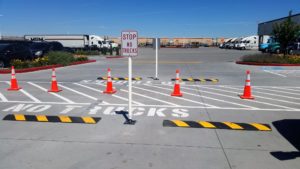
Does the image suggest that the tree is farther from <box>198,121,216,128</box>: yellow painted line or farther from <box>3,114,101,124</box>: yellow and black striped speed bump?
<box>3,114,101,124</box>: yellow and black striped speed bump

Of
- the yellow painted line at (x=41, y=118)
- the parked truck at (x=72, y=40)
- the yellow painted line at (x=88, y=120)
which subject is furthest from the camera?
the parked truck at (x=72, y=40)

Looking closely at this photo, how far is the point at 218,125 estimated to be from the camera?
6172 mm

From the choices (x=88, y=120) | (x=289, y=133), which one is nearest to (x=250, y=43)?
(x=289, y=133)

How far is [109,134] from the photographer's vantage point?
219 inches

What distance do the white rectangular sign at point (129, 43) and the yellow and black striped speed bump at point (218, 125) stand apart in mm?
1789

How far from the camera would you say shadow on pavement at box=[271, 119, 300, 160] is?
15.0 feet

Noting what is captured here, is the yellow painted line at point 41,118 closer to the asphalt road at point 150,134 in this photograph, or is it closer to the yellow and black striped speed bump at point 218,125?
the asphalt road at point 150,134

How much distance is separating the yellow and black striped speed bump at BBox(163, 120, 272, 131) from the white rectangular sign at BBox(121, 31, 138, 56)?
1789 millimetres

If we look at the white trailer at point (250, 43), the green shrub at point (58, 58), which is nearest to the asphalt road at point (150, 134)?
the green shrub at point (58, 58)

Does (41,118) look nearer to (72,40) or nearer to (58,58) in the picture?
(58,58)

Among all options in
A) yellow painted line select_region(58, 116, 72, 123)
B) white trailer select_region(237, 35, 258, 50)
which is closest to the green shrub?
yellow painted line select_region(58, 116, 72, 123)

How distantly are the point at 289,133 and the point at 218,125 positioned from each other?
144cm

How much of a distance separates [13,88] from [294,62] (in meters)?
20.7

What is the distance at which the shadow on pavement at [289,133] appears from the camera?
15.0ft
